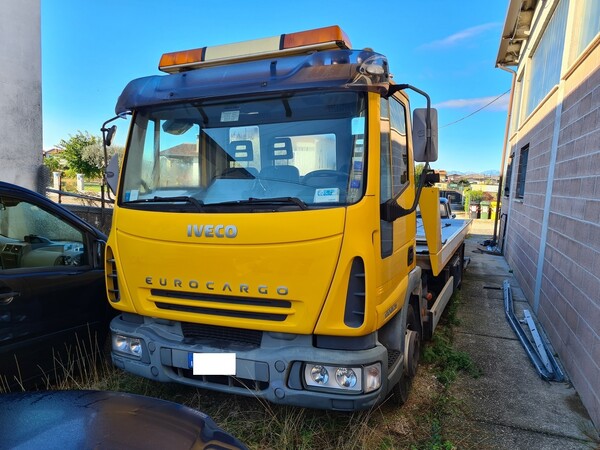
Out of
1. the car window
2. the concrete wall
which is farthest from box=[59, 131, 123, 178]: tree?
the car window

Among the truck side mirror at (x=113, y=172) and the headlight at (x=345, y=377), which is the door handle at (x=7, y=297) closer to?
the truck side mirror at (x=113, y=172)

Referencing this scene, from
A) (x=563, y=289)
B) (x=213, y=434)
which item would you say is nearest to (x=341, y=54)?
(x=213, y=434)

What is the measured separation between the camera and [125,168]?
3.29m

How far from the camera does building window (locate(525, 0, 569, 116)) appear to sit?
6605 mm

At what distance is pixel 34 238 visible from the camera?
3.68m

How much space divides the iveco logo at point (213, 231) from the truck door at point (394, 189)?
995 millimetres

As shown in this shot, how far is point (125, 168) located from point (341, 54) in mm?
1862

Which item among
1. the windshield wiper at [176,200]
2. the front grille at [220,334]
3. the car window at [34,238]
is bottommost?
the front grille at [220,334]

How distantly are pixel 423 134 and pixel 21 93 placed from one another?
6153 millimetres

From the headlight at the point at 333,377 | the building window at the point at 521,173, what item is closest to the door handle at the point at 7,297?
the headlight at the point at 333,377

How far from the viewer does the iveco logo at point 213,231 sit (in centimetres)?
267

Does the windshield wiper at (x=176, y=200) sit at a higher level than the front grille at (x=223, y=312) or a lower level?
higher

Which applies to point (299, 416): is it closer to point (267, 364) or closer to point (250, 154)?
point (267, 364)

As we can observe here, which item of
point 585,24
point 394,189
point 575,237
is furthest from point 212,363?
point 585,24
